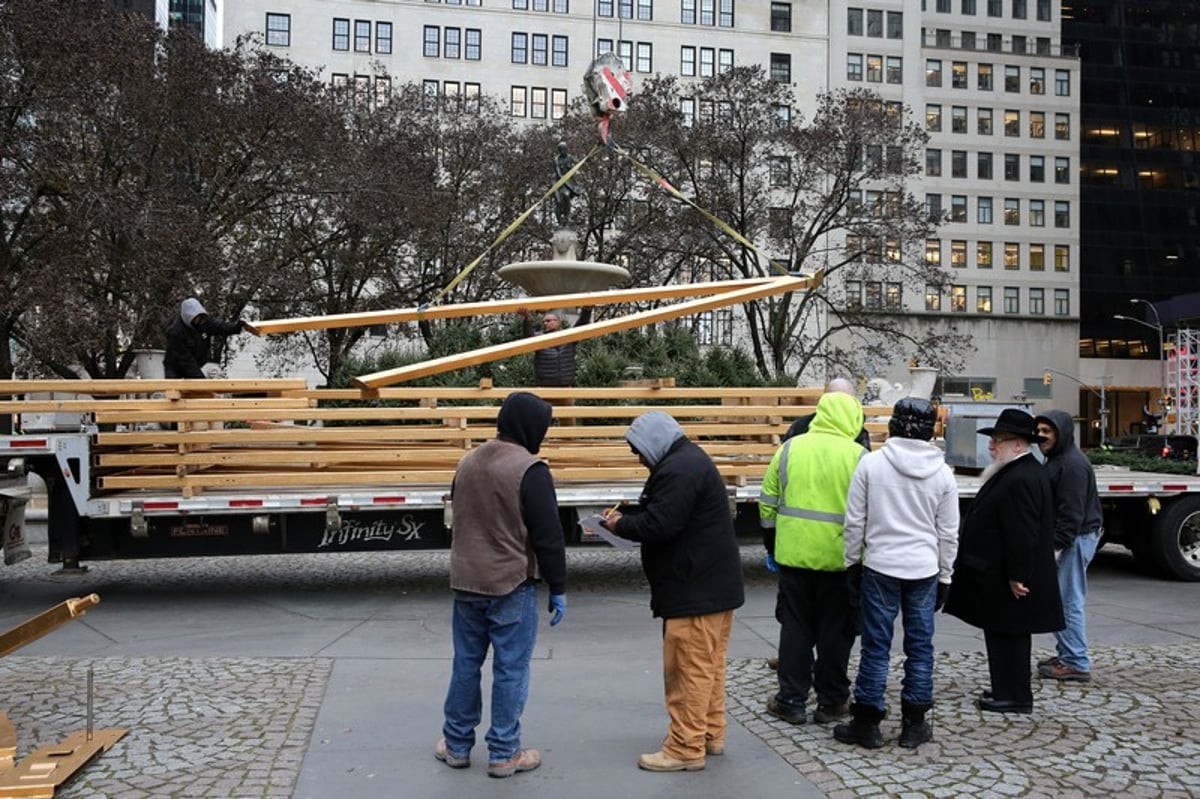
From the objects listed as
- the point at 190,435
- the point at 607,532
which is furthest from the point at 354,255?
the point at 607,532

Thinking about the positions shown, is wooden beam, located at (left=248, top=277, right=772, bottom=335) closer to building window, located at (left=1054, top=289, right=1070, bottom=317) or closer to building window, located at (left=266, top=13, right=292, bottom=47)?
building window, located at (left=266, top=13, right=292, bottom=47)

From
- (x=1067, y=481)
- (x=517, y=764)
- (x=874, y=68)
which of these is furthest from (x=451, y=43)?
(x=517, y=764)

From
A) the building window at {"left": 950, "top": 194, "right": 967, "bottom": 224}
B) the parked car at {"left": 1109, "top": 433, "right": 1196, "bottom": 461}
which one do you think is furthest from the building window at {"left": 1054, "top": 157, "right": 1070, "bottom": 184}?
the parked car at {"left": 1109, "top": 433, "right": 1196, "bottom": 461}

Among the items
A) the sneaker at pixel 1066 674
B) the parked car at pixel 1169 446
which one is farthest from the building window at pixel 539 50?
the sneaker at pixel 1066 674

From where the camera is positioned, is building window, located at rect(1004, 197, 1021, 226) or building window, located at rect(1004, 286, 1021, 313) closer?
building window, located at rect(1004, 286, 1021, 313)

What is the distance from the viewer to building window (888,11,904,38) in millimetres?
65625

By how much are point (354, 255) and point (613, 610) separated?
20.4 metres

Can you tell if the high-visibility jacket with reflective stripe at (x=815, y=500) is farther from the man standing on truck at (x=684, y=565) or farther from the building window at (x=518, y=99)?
the building window at (x=518, y=99)

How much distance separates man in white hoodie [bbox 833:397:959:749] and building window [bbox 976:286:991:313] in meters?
64.5

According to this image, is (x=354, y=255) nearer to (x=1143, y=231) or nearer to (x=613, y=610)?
(x=613, y=610)

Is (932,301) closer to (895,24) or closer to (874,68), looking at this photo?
(874,68)

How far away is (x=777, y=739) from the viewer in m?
5.20

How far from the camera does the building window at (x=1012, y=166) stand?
6800 cm

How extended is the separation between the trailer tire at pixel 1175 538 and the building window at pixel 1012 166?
2497 inches
